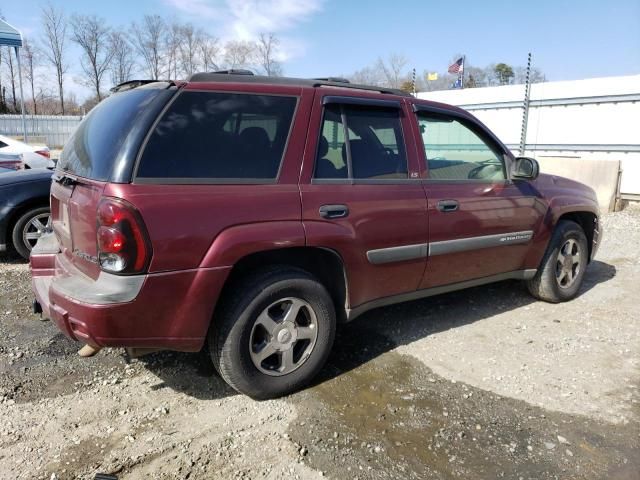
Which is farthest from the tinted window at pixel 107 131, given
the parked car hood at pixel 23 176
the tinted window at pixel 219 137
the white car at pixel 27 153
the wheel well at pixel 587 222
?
the white car at pixel 27 153

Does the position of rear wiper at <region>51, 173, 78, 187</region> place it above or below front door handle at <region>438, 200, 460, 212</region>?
above

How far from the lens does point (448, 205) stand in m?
3.78

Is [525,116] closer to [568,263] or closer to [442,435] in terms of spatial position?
[568,263]

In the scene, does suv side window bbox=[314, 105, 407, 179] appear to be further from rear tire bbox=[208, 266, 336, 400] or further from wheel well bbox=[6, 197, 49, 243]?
wheel well bbox=[6, 197, 49, 243]

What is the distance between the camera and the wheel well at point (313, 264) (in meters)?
3.03

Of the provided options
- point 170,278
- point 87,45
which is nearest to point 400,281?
point 170,278

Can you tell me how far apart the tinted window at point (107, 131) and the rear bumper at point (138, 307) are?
579mm

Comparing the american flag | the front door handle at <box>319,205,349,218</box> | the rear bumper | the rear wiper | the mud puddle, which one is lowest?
the mud puddle

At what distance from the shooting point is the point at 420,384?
135 inches

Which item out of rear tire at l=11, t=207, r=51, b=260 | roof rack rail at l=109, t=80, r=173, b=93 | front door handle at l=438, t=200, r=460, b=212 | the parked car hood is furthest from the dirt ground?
the parked car hood

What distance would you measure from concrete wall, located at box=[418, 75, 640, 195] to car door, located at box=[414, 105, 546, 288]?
26.0 feet

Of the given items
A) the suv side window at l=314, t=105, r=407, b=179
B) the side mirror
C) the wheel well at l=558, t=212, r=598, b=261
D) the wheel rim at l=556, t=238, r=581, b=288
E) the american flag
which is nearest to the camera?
the suv side window at l=314, t=105, r=407, b=179

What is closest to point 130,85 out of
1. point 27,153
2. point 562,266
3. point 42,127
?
point 562,266

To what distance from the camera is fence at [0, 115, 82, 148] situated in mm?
31344
